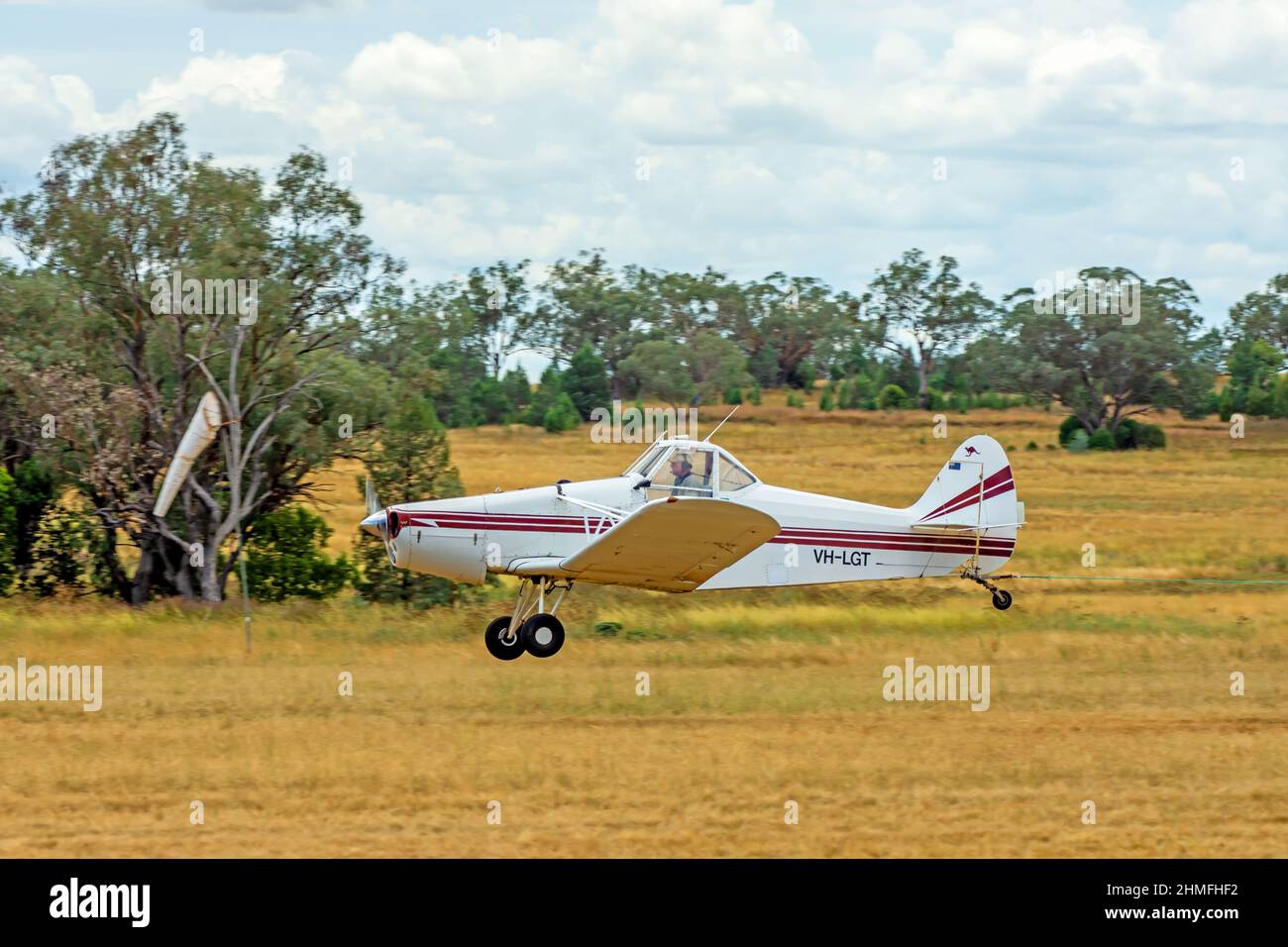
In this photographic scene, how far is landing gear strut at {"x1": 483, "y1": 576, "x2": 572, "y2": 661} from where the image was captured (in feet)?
50.1

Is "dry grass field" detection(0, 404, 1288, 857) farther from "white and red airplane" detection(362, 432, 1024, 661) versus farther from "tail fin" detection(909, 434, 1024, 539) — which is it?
"tail fin" detection(909, 434, 1024, 539)

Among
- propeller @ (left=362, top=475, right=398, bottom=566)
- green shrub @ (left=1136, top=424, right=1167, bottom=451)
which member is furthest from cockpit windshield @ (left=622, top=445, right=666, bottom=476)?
green shrub @ (left=1136, top=424, right=1167, bottom=451)

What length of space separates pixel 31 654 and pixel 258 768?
7.00 m

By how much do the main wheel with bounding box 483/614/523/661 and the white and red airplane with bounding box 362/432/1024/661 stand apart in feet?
0.04

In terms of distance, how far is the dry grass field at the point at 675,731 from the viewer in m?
10.4

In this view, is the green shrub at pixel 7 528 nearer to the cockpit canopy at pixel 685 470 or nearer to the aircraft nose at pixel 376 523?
the aircraft nose at pixel 376 523

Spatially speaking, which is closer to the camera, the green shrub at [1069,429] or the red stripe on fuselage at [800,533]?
the red stripe on fuselage at [800,533]

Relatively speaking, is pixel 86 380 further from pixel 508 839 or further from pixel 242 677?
pixel 508 839

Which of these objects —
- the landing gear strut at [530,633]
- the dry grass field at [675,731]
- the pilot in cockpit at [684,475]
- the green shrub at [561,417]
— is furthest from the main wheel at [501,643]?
the green shrub at [561,417]

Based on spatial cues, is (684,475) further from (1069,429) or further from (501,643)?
(1069,429)

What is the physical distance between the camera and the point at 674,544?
1434 cm

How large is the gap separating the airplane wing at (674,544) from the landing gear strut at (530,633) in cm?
51

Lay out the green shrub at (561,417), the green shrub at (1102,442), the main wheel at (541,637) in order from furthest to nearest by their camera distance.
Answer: the green shrub at (561,417), the green shrub at (1102,442), the main wheel at (541,637)

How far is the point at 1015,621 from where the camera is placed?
64.9ft
